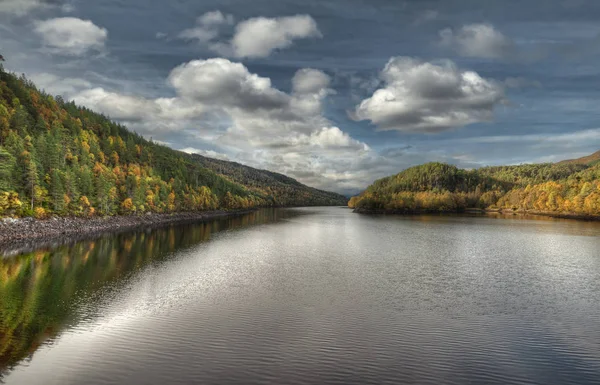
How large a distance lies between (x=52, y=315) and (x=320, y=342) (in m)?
21.0

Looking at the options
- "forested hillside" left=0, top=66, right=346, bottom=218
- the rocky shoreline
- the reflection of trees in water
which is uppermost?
"forested hillside" left=0, top=66, right=346, bottom=218

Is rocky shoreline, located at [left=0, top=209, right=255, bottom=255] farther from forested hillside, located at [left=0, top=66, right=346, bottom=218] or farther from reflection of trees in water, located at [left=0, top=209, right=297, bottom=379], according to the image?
reflection of trees in water, located at [left=0, top=209, right=297, bottom=379]

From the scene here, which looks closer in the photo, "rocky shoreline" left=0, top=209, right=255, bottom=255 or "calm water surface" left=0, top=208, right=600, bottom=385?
"calm water surface" left=0, top=208, right=600, bottom=385

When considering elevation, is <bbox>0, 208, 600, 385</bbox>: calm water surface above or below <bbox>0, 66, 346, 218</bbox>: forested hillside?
below

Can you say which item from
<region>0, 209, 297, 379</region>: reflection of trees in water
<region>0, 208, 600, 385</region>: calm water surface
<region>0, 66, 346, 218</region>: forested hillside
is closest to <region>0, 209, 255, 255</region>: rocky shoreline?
<region>0, 66, 346, 218</region>: forested hillside

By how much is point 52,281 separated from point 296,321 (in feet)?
96.8

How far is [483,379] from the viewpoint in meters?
18.2

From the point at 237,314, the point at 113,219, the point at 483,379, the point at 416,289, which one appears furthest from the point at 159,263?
the point at 113,219

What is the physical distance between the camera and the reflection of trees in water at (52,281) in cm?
2344

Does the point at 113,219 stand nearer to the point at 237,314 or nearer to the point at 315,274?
the point at 315,274

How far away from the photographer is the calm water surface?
62.2 ft

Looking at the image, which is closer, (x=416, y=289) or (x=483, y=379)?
(x=483, y=379)

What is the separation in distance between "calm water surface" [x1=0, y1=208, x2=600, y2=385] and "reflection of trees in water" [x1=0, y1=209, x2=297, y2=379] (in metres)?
0.16

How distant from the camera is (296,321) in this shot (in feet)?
89.1
